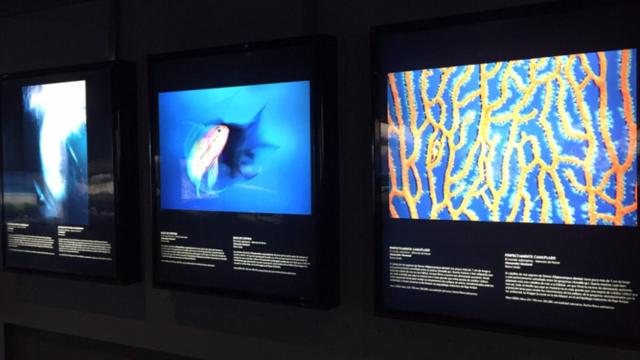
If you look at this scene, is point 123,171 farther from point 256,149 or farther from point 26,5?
point 26,5

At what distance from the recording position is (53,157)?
2.98 metres

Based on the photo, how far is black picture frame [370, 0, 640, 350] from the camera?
6.03 feet

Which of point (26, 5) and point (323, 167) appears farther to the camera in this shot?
point (26, 5)

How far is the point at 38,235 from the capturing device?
3.06m

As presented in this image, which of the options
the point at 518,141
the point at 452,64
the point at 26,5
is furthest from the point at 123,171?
the point at 518,141

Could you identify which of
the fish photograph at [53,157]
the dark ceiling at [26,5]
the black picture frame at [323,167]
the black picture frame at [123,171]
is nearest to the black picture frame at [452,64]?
the black picture frame at [323,167]

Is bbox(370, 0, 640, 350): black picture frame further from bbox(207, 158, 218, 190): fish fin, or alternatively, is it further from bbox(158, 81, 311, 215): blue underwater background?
bbox(207, 158, 218, 190): fish fin

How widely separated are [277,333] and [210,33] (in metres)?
1.34

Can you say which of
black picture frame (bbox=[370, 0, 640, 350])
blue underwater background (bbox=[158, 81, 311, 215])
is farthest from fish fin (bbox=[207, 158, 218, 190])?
black picture frame (bbox=[370, 0, 640, 350])

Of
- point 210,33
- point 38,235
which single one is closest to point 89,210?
point 38,235

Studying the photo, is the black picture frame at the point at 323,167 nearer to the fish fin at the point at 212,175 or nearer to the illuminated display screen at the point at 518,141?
the illuminated display screen at the point at 518,141

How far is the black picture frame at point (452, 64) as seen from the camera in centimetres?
184

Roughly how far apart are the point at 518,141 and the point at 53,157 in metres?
2.23

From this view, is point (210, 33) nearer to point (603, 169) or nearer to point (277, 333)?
point (277, 333)
